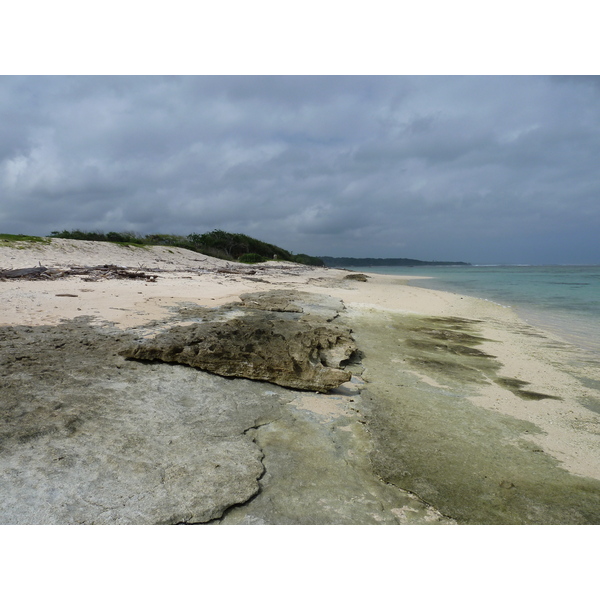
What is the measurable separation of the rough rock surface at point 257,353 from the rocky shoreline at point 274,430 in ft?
0.08

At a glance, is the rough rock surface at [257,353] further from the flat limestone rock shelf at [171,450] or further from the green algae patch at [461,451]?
the green algae patch at [461,451]

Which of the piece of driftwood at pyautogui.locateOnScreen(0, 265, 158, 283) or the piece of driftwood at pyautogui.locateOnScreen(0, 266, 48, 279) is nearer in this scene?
the piece of driftwood at pyautogui.locateOnScreen(0, 266, 48, 279)

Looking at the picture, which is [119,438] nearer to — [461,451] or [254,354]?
[254,354]

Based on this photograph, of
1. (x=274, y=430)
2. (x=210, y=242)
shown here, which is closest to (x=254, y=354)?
(x=274, y=430)

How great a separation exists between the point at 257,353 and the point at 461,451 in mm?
2501

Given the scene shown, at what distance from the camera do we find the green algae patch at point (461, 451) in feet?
7.57

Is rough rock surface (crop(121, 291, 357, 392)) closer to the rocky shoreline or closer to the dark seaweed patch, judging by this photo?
the rocky shoreline

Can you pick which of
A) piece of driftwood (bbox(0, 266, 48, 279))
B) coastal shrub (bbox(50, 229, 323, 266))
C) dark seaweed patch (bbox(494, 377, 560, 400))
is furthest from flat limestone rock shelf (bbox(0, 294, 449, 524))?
coastal shrub (bbox(50, 229, 323, 266))

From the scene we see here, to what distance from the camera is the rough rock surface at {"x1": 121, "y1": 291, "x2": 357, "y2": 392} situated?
13.5ft

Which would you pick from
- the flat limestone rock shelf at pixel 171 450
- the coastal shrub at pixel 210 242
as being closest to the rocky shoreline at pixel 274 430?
the flat limestone rock shelf at pixel 171 450

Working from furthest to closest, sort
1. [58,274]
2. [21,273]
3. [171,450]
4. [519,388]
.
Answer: [58,274], [21,273], [519,388], [171,450]

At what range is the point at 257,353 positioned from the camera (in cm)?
447

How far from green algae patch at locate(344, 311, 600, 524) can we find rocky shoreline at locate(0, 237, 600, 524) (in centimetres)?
2
